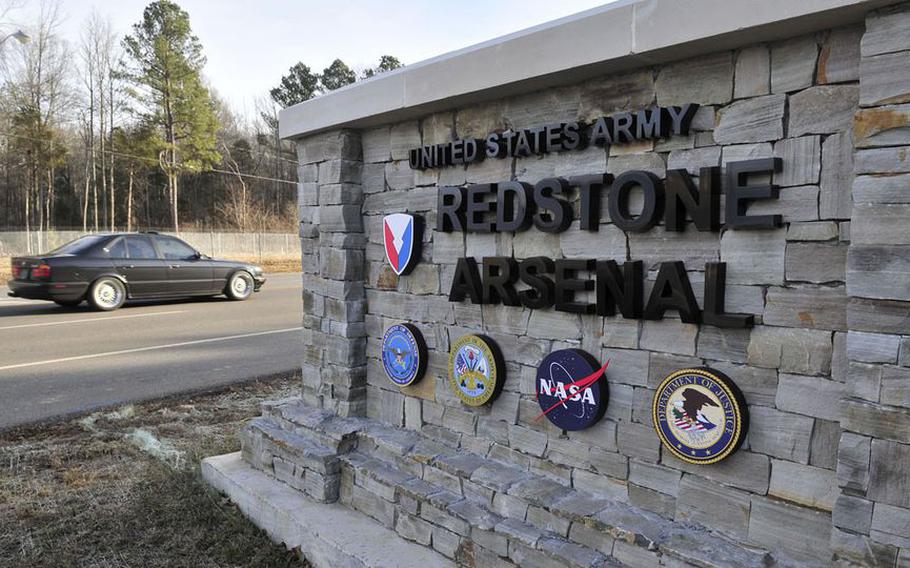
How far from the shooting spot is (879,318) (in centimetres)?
203

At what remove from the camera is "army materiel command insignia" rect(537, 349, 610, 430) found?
9.66 ft

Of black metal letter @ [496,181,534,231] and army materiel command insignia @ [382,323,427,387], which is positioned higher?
black metal letter @ [496,181,534,231]

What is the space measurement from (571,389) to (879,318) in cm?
138

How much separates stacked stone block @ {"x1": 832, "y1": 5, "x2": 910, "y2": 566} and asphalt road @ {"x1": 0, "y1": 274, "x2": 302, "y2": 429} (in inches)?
258

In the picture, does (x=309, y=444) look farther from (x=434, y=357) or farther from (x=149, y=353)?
(x=149, y=353)

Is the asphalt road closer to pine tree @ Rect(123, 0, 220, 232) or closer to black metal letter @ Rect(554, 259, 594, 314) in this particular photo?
black metal letter @ Rect(554, 259, 594, 314)

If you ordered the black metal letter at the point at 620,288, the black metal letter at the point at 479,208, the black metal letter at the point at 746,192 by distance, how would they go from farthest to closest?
the black metal letter at the point at 479,208 → the black metal letter at the point at 620,288 → the black metal letter at the point at 746,192

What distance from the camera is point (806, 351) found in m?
2.33

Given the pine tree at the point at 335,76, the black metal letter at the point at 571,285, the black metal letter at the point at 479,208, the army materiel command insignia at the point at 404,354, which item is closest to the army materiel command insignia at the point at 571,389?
the black metal letter at the point at 571,285

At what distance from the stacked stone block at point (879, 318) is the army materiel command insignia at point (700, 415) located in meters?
0.41

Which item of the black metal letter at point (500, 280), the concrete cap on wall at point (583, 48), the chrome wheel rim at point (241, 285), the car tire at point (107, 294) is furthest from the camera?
the chrome wheel rim at point (241, 285)

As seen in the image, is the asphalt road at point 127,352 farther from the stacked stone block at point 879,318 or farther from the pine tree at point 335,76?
the pine tree at point 335,76

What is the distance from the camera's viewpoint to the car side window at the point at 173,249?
13.5 meters

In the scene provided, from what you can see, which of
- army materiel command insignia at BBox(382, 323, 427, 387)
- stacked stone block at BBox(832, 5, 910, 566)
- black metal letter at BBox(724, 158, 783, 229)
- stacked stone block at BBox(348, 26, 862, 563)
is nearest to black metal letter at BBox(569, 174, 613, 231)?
stacked stone block at BBox(348, 26, 862, 563)
